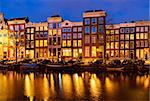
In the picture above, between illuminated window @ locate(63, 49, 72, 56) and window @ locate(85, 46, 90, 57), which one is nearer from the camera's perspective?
window @ locate(85, 46, 90, 57)

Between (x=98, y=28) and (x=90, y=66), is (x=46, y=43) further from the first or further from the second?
(x=90, y=66)

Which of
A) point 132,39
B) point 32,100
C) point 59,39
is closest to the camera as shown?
point 32,100

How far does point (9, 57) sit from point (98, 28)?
25791 millimetres

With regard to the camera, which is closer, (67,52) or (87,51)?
(87,51)

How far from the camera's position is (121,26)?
77.7 m

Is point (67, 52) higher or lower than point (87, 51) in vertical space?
lower

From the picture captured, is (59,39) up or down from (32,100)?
up

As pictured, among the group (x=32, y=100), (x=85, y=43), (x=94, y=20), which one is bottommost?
(x=32, y=100)

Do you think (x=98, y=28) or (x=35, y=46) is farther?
(x=35, y=46)

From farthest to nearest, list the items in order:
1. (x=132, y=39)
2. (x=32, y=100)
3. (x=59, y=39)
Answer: (x=59, y=39), (x=132, y=39), (x=32, y=100)

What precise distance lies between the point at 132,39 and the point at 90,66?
24055 mm

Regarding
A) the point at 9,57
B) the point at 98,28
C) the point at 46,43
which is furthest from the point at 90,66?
the point at 9,57

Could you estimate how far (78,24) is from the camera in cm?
8012

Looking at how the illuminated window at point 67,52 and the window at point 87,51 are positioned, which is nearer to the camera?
the window at point 87,51
